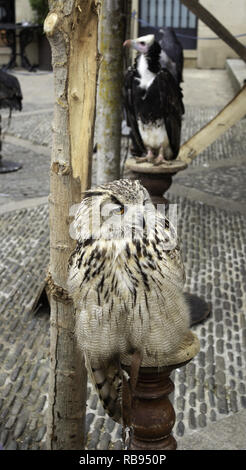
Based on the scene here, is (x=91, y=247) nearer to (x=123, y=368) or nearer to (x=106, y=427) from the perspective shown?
(x=123, y=368)

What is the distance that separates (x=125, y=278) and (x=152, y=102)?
2983 millimetres

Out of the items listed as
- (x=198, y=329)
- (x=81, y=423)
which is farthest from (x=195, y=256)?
(x=81, y=423)

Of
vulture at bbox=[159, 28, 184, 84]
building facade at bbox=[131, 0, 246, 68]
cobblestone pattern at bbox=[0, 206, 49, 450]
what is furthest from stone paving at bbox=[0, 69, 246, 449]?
building facade at bbox=[131, 0, 246, 68]

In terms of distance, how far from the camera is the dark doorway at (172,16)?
17.6m

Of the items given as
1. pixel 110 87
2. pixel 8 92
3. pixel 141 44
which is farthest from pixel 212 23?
pixel 8 92

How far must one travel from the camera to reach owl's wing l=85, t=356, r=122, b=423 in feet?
7.08

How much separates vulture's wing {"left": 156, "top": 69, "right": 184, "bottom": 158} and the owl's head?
276 centimetres

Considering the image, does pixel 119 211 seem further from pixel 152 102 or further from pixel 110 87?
pixel 152 102

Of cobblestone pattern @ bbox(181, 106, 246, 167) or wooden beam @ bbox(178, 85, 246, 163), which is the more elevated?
wooden beam @ bbox(178, 85, 246, 163)

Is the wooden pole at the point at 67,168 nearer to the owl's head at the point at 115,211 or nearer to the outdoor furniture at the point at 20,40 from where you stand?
the owl's head at the point at 115,211

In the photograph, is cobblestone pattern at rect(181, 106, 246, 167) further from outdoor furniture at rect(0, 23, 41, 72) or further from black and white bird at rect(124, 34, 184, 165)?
outdoor furniture at rect(0, 23, 41, 72)

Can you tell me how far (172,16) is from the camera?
1778cm

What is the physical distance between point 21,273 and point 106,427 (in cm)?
201

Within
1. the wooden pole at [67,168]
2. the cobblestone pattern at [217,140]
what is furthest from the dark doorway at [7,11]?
the wooden pole at [67,168]
